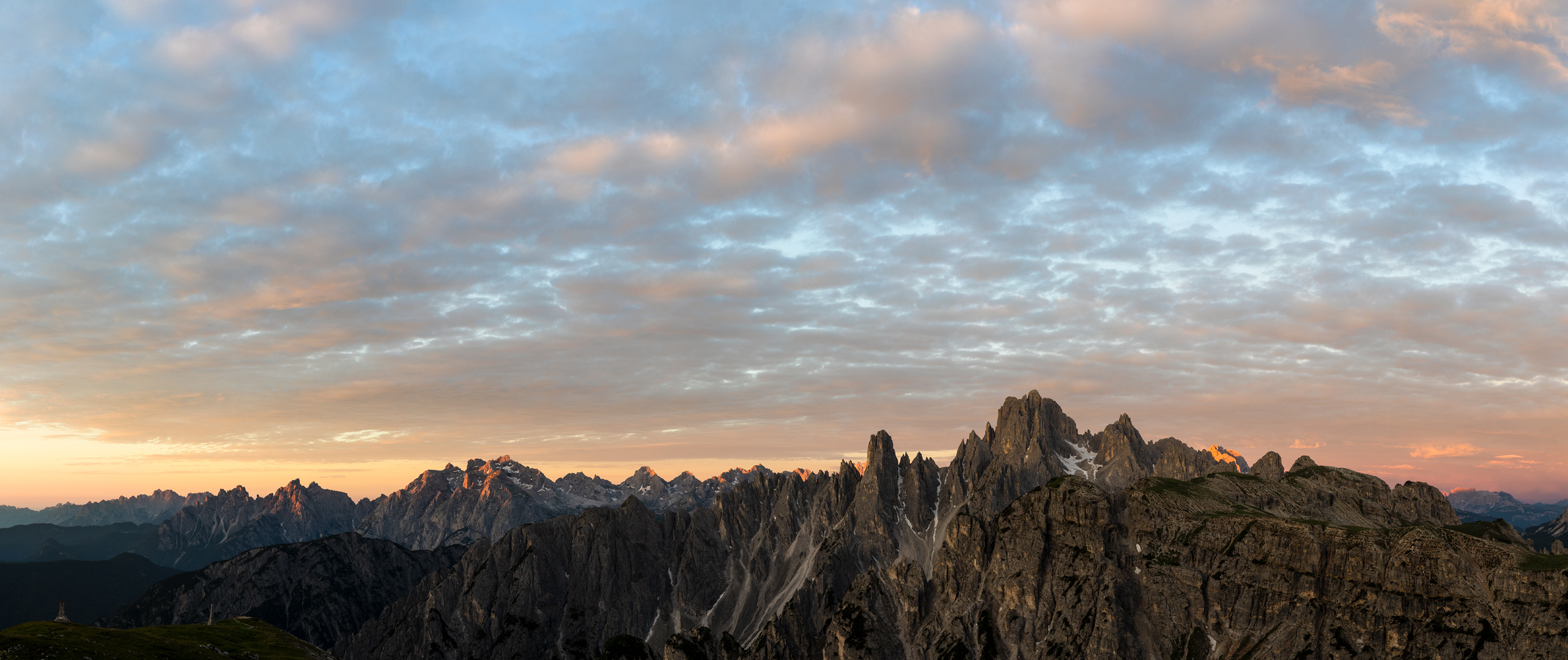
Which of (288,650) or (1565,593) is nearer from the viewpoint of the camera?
(288,650)

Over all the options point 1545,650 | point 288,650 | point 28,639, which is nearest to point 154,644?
point 28,639

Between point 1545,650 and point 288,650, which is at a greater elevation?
point 288,650

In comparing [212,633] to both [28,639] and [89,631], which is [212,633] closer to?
[89,631]

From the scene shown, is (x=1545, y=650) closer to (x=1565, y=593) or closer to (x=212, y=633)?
(x=1565, y=593)

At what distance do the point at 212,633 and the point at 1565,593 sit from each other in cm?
30297

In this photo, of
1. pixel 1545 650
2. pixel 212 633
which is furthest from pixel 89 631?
pixel 1545 650

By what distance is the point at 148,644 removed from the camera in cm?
13875

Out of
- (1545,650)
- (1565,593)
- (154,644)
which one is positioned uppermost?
(154,644)

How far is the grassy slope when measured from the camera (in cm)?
12075

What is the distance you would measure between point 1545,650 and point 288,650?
11081 inches

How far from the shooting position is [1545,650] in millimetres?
197125

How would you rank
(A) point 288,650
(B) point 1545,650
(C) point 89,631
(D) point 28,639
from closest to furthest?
(D) point 28,639
(C) point 89,631
(A) point 288,650
(B) point 1545,650

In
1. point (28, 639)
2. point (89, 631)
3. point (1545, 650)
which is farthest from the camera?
point (1545, 650)

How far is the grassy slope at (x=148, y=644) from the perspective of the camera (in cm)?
12075
